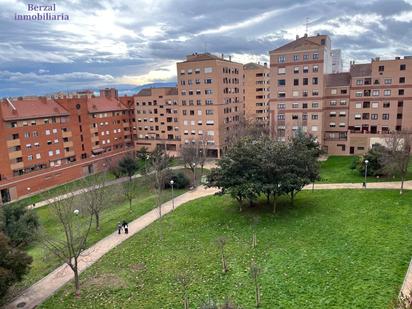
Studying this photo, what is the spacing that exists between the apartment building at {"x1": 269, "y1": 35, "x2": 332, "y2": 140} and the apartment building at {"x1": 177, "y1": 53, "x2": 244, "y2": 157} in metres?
10.2

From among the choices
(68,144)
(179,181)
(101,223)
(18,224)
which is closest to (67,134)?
(68,144)

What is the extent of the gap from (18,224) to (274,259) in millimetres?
22878

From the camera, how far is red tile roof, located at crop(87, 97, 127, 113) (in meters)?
65.5

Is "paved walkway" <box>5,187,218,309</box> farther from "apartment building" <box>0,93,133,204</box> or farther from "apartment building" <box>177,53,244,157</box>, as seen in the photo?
"apartment building" <box>177,53,244,157</box>

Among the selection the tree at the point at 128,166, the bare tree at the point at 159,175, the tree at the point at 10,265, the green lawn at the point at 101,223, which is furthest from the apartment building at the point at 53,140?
the tree at the point at 10,265

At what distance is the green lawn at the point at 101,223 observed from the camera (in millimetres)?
22750

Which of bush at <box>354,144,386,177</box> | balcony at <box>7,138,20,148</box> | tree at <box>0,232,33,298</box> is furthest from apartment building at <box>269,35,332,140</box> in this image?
tree at <box>0,232,33,298</box>

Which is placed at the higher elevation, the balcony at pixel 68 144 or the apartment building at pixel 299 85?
the apartment building at pixel 299 85

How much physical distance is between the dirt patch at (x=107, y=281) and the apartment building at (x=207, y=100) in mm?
40926

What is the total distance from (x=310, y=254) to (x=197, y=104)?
4725cm

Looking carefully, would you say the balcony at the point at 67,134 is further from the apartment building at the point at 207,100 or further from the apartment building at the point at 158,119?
the apartment building at the point at 207,100

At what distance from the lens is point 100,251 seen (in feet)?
83.8

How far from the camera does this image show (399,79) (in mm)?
50344

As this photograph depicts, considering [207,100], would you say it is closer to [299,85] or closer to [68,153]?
[299,85]
